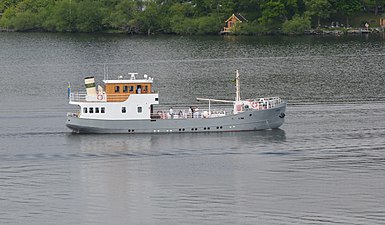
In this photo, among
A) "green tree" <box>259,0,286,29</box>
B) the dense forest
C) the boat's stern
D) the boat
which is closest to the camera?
the boat

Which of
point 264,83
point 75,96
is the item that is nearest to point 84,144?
point 75,96

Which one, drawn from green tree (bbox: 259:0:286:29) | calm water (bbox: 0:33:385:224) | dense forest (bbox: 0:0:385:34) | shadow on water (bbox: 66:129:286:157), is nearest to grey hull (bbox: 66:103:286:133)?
shadow on water (bbox: 66:129:286:157)

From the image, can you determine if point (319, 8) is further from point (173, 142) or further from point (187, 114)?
point (173, 142)

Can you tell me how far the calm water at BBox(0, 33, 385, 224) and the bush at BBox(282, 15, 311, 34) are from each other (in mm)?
50547

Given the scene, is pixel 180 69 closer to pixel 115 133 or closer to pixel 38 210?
pixel 115 133

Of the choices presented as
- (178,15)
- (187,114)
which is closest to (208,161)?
(187,114)

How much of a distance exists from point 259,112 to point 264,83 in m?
25.1

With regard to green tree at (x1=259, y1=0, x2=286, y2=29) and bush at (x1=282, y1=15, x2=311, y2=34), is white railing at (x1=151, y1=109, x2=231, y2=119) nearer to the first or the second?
bush at (x1=282, y1=15, x2=311, y2=34)

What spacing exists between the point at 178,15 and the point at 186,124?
318ft

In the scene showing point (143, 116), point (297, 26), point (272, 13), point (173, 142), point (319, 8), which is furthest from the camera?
point (272, 13)

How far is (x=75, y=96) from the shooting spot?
76.2 metres

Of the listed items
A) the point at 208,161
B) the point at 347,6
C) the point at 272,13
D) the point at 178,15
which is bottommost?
the point at 208,161

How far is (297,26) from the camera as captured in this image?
518ft

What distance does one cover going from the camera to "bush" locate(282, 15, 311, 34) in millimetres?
157875
